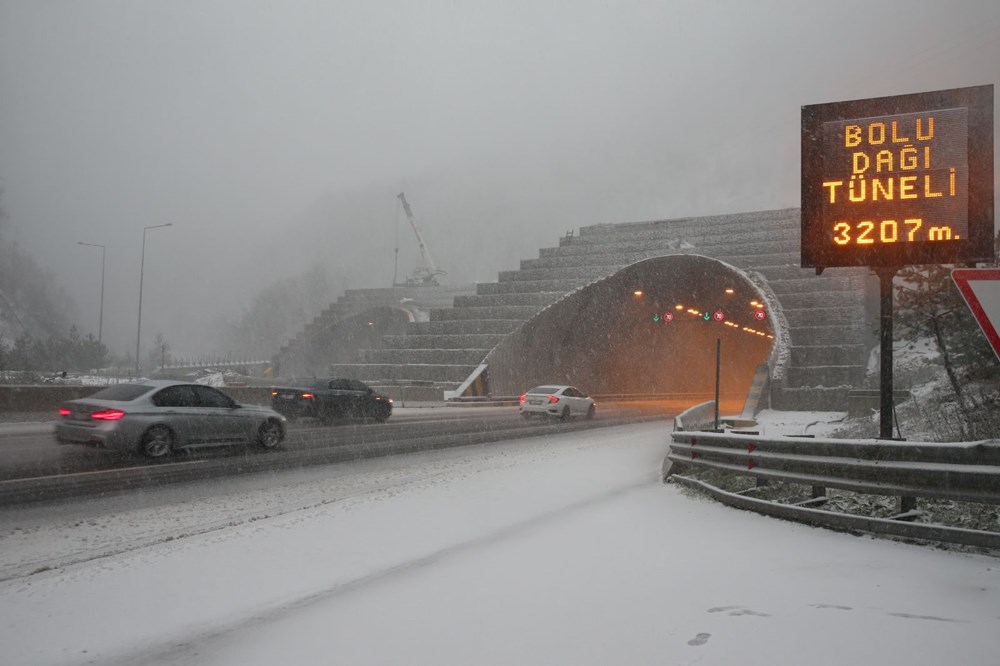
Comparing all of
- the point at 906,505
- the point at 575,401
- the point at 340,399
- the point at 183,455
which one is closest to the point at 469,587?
the point at 906,505

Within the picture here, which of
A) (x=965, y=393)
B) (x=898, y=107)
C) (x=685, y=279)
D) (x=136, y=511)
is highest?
(x=685, y=279)

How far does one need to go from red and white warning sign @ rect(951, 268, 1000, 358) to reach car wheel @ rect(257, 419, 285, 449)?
1435 cm

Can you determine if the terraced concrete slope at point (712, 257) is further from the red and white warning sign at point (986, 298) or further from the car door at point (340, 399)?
the red and white warning sign at point (986, 298)

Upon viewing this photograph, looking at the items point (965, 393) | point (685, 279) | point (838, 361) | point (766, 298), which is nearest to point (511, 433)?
point (965, 393)

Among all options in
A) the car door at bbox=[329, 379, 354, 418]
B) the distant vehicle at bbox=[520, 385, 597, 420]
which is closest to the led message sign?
the car door at bbox=[329, 379, 354, 418]

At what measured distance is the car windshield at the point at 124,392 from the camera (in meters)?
14.1

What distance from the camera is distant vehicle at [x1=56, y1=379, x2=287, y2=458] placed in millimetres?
13352

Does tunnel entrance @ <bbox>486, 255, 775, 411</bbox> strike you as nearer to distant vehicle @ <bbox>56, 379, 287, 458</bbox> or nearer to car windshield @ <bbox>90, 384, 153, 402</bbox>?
distant vehicle @ <bbox>56, 379, 287, 458</bbox>

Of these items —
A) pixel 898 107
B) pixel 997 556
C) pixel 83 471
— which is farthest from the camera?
pixel 83 471

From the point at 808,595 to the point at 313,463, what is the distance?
11.0 metres

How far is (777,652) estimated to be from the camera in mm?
4551

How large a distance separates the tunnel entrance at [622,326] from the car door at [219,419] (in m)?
35.5

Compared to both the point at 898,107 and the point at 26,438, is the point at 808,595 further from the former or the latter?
the point at 26,438

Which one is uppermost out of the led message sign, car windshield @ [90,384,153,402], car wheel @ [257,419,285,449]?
the led message sign
